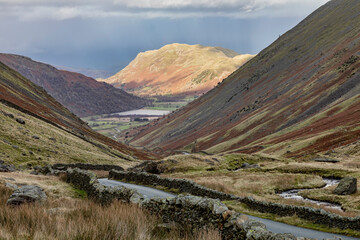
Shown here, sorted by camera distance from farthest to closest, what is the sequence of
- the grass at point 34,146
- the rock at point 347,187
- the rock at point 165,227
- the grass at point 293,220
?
the grass at point 34,146
the rock at point 347,187
the grass at point 293,220
the rock at point 165,227

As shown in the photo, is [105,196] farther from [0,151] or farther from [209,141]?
[209,141]

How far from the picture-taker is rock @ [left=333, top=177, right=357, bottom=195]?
37.9 meters

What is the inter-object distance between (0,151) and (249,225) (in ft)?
185

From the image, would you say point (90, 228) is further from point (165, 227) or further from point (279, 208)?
point (279, 208)

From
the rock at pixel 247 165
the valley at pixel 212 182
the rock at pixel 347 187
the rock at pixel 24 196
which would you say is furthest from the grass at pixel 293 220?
the rock at pixel 247 165

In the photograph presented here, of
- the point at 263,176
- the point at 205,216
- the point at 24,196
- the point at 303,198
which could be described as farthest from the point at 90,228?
the point at 263,176

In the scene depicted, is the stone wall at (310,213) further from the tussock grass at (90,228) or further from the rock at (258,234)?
the tussock grass at (90,228)

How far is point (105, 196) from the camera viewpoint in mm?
21062

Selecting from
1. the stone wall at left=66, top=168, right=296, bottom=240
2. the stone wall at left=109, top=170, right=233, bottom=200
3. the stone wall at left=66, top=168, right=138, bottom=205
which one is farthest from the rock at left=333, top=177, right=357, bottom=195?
the stone wall at left=66, top=168, right=296, bottom=240

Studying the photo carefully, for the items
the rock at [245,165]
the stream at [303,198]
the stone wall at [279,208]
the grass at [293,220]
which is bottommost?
the grass at [293,220]

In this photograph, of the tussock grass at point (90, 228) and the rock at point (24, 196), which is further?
the rock at point (24, 196)

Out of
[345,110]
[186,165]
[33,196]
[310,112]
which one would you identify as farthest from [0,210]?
[310,112]

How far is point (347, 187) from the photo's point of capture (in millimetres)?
38094

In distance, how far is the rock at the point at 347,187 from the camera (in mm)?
37938
